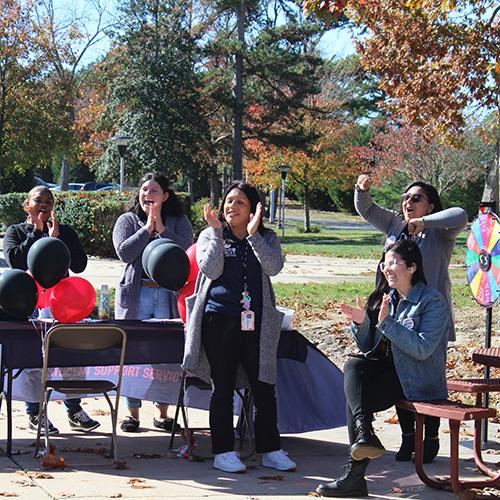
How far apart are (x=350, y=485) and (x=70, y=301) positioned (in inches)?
83.0

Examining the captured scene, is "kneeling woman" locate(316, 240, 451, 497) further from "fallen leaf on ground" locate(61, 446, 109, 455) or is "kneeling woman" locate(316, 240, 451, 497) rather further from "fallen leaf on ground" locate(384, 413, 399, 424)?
"fallen leaf on ground" locate(384, 413, 399, 424)

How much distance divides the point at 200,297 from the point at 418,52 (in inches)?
422

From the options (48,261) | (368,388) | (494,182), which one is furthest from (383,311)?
(494,182)

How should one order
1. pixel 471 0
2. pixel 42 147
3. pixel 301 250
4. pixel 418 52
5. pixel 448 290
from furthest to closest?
pixel 42 147, pixel 301 250, pixel 418 52, pixel 471 0, pixel 448 290

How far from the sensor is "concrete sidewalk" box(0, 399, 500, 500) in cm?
555

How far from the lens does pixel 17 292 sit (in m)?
6.22

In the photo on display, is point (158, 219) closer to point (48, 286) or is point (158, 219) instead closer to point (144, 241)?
point (144, 241)

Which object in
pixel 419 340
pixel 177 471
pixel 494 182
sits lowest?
pixel 177 471

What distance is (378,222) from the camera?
6.97 metres

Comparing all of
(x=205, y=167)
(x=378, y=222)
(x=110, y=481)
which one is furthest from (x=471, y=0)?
(x=205, y=167)

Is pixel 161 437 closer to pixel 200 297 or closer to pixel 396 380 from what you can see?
pixel 200 297

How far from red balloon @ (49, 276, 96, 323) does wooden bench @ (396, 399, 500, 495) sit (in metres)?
2.04

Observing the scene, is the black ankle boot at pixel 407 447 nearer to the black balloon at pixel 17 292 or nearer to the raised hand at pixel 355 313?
the raised hand at pixel 355 313

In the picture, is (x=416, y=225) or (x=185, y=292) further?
(x=185, y=292)
